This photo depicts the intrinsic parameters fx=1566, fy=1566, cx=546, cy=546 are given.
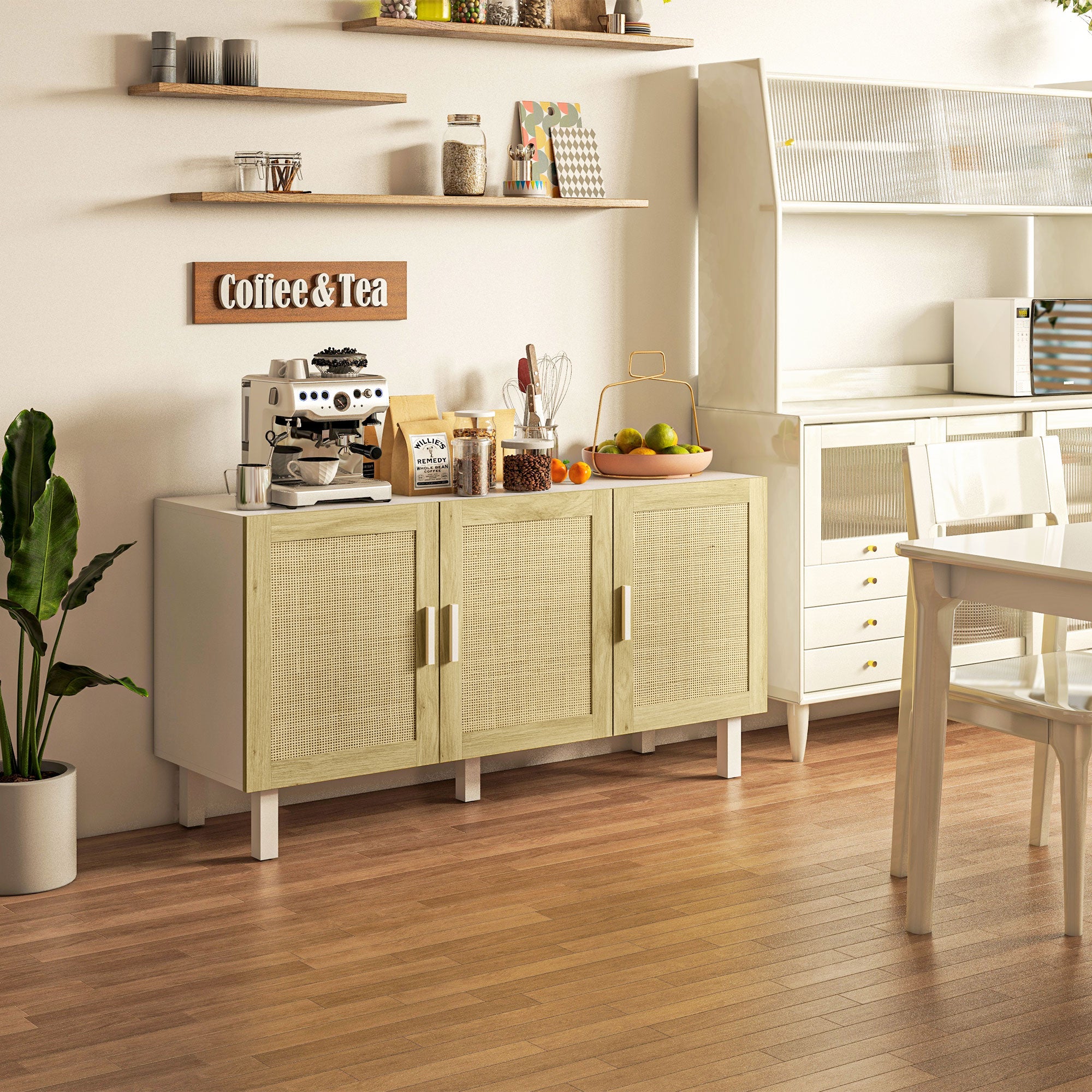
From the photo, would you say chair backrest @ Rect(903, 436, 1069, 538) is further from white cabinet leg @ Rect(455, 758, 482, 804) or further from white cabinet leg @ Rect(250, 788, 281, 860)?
white cabinet leg @ Rect(250, 788, 281, 860)

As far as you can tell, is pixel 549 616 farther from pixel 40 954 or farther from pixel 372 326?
pixel 40 954

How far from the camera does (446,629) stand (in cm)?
384

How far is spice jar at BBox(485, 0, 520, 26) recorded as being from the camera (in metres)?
4.16

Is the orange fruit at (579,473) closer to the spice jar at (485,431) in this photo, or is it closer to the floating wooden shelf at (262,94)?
the spice jar at (485,431)

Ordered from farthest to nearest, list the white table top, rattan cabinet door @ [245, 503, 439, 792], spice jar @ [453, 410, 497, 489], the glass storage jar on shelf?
1. the glass storage jar on shelf
2. spice jar @ [453, 410, 497, 489]
3. rattan cabinet door @ [245, 503, 439, 792]
4. the white table top

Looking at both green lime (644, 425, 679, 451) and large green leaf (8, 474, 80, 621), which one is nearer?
large green leaf (8, 474, 80, 621)

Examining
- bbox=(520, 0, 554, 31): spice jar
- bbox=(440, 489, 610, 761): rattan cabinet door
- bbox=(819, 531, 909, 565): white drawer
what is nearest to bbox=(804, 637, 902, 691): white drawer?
bbox=(819, 531, 909, 565): white drawer

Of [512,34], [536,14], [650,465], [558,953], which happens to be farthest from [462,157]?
[558,953]

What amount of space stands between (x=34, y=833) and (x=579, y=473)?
1600 millimetres

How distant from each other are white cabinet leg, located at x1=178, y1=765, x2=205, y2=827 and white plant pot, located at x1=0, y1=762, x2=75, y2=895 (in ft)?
1.44

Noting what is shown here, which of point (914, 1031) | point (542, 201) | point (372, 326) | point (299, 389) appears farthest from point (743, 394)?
point (914, 1031)

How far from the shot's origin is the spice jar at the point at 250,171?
12.6 ft

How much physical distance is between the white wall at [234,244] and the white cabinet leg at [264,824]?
38 centimetres

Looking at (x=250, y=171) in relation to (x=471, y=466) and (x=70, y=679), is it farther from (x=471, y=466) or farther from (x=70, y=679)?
(x=70, y=679)
